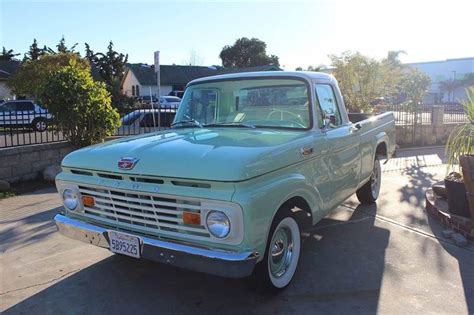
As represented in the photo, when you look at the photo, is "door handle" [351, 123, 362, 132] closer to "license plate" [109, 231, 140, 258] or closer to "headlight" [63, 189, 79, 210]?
"license plate" [109, 231, 140, 258]

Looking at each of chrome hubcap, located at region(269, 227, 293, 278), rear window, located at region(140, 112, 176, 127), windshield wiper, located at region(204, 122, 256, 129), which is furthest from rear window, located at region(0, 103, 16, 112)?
chrome hubcap, located at region(269, 227, 293, 278)

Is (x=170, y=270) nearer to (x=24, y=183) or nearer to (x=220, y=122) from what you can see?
(x=220, y=122)

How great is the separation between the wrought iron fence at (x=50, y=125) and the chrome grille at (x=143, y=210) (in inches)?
229

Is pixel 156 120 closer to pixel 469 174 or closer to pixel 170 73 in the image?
pixel 469 174

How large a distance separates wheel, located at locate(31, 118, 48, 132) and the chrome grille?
229 inches

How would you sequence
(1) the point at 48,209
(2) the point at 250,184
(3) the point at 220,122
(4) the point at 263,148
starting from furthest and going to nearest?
(1) the point at 48,209 → (3) the point at 220,122 → (4) the point at 263,148 → (2) the point at 250,184

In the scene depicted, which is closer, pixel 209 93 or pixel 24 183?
pixel 209 93

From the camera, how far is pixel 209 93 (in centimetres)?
506

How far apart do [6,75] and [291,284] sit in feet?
158

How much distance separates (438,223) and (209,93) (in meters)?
3.50

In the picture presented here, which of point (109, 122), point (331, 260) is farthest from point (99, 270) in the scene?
point (109, 122)

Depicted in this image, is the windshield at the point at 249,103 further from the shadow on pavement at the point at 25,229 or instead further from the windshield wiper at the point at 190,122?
the shadow on pavement at the point at 25,229

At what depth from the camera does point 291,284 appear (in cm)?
402

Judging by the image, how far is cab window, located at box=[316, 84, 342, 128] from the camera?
477 cm
